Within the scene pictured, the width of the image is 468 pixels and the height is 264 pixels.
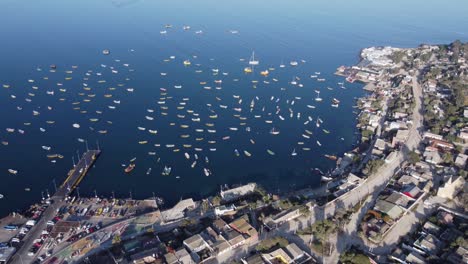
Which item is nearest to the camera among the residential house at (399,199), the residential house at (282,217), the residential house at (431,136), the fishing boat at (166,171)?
the residential house at (282,217)

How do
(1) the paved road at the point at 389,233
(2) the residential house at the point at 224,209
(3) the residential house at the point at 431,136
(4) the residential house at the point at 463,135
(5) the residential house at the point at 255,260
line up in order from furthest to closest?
(3) the residential house at the point at 431,136
(4) the residential house at the point at 463,135
(2) the residential house at the point at 224,209
(1) the paved road at the point at 389,233
(5) the residential house at the point at 255,260

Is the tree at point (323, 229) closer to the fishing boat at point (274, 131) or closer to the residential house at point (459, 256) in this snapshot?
the residential house at point (459, 256)

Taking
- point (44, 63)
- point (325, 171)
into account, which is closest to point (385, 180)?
point (325, 171)

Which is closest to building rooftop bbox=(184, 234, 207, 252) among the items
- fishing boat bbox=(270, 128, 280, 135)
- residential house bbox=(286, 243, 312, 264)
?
residential house bbox=(286, 243, 312, 264)

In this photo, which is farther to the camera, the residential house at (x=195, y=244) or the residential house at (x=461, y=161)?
the residential house at (x=461, y=161)

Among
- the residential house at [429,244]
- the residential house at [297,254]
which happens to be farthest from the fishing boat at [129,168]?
the residential house at [429,244]

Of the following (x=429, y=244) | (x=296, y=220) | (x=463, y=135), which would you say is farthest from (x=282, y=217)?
(x=463, y=135)

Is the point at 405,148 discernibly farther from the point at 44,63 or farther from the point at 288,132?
the point at 44,63
